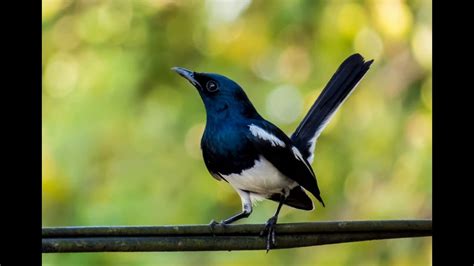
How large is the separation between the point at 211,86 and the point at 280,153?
29 cm

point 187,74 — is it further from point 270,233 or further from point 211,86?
point 270,233

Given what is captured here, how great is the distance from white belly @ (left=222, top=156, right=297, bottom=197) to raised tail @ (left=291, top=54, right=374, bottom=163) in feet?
1.01

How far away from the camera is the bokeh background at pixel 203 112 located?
4.05m

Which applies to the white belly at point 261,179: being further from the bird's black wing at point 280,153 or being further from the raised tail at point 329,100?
the raised tail at point 329,100

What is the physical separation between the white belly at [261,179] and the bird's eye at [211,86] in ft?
0.83

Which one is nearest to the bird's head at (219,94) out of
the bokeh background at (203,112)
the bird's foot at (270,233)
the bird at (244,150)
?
the bird at (244,150)

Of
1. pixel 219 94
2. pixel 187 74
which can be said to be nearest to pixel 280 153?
pixel 219 94

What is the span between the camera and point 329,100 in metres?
2.85

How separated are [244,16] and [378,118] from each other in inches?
35.4

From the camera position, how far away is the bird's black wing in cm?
243

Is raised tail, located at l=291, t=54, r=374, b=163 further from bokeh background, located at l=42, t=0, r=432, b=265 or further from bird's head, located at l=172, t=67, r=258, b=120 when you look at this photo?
bokeh background, located at l=42, t=0, r=432, b=265

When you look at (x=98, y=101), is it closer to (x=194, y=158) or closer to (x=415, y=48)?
(x=194, y=158)

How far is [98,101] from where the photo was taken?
4316 mm
